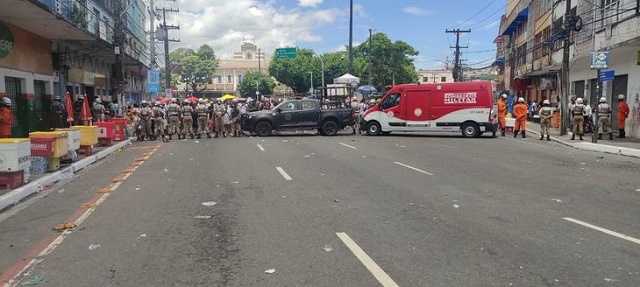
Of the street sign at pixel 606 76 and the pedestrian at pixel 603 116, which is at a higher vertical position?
the street sign at pixel 606 76

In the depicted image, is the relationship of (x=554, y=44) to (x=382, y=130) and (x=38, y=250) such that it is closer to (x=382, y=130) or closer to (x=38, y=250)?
(x=382, y=130)

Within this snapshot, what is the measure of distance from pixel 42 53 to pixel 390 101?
1494 centimetres

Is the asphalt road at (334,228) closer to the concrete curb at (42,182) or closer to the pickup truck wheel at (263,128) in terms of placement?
the concrete curb at (42,182)

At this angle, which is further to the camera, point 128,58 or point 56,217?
point 128,58

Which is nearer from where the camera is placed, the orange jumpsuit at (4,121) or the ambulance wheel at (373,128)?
the orange jumpsuit at (4,121)

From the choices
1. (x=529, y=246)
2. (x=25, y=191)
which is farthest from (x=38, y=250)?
(x=529, y=246)

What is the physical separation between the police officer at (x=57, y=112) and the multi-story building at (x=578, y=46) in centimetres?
2129

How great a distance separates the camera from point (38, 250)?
18.6 ft

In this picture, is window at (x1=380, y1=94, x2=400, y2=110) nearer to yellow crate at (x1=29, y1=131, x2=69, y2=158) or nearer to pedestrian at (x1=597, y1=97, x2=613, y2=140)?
pedestrian at (x1=597, y1=97, x2=613, y2=140)

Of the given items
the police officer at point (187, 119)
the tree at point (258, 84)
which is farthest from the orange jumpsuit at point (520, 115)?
the tree at point (258, 84)

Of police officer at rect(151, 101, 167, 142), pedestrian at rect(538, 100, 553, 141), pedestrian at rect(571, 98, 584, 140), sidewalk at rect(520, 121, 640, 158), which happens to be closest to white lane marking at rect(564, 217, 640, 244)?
sidewalk at rect(520, 121, 640, 158)

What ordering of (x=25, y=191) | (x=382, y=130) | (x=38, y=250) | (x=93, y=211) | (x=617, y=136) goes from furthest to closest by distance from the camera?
(x=382, y=130)
(x=617, y=136)
(x=25, y=191)
(x=93, y=211)
(x=38, y=250)

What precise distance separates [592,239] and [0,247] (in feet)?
22.6

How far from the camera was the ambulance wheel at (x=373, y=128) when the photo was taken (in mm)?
23688
